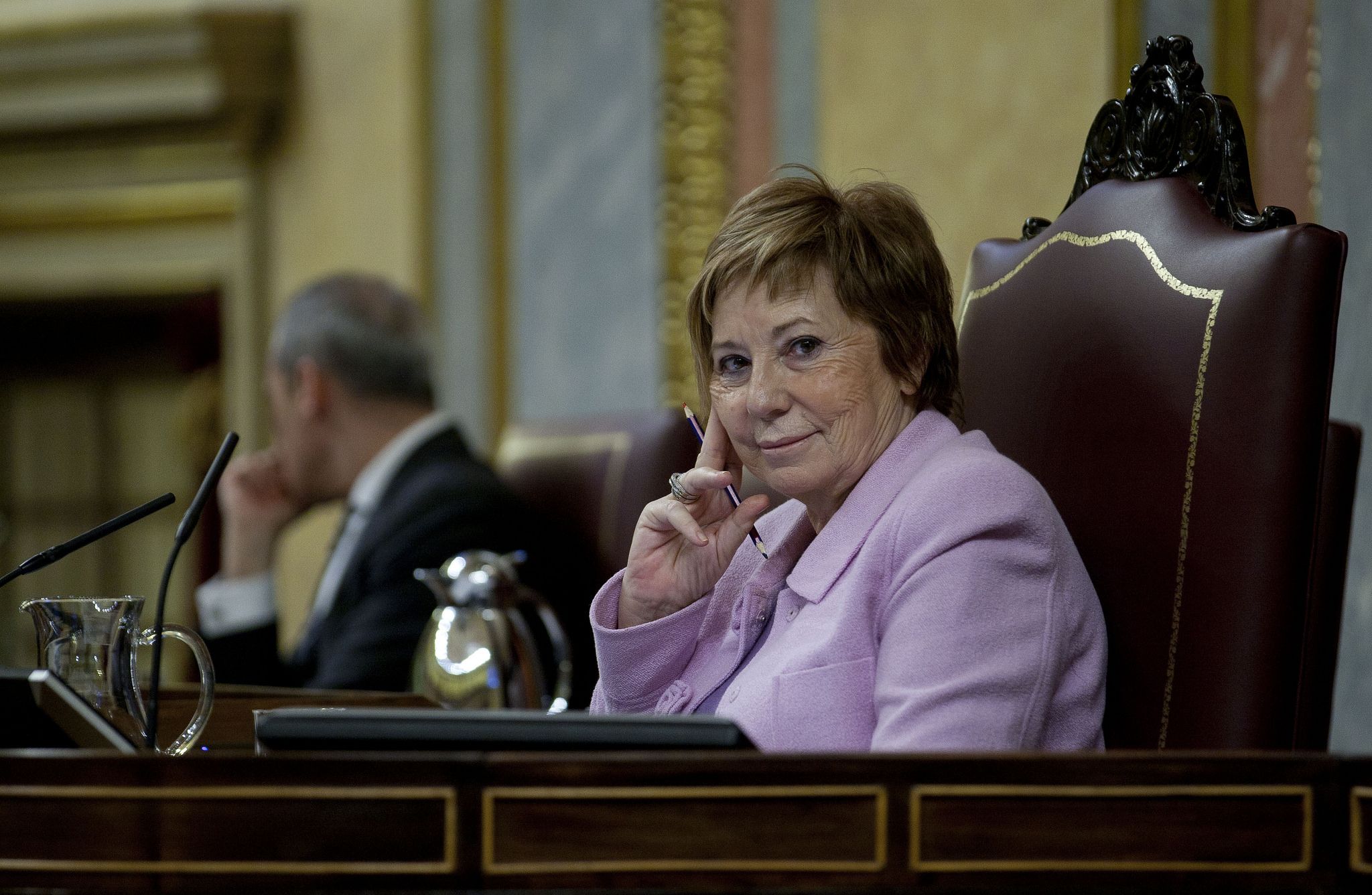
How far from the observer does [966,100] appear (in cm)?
332

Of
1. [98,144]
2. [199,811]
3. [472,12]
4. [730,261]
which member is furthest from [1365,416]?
[98,144]

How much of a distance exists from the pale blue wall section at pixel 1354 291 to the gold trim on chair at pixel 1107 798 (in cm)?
143

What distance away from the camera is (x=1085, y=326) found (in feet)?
5.10

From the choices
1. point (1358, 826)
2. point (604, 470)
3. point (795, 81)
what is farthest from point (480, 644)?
point (795, 81)

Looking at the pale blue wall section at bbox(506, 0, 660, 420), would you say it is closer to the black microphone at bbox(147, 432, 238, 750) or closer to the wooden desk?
the black microphone at bbox(147, 432, 238, 750)

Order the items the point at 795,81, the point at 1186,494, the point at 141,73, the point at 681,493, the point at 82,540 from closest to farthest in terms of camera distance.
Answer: the point at 82,540 → the point at 1186,494 → the point at 681,493 → the point at 795,81 → the point at 141,73

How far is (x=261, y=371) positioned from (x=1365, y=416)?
380 centimetres

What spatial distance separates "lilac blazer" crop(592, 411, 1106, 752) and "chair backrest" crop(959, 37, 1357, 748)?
0.08 metres

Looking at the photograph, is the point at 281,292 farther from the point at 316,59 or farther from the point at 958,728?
the point at 958,728

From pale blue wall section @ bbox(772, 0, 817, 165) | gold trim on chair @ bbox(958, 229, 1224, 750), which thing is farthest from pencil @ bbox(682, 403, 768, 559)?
pale blue wall section @ bbox(772, 0, 817, 165)

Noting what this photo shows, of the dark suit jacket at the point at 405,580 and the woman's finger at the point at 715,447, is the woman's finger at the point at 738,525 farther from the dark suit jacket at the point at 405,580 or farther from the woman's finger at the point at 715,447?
the dark suit jacket at the point at 405,580

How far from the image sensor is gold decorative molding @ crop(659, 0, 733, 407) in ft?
Result: 13.4

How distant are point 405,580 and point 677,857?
84.7 inches

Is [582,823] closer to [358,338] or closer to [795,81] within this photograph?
[358,338]
